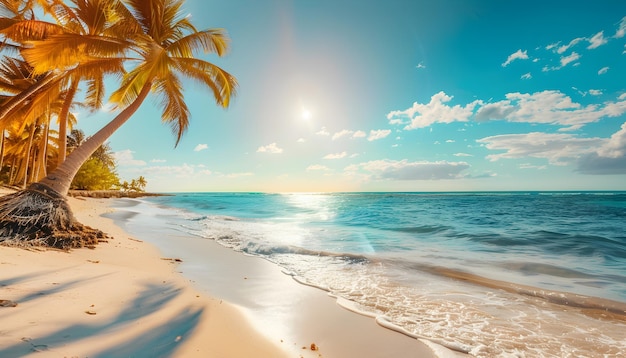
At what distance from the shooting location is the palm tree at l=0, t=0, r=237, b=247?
6.22 m

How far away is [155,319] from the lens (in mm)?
3148

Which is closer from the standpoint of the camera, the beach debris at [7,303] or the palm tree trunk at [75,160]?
the beach debris at [7,303]

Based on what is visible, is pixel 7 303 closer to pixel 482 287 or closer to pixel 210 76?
pixel 482 287

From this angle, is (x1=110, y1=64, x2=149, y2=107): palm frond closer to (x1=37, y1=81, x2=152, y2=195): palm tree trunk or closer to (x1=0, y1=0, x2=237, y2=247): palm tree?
(x1=0, y1=0, x2=237, y2=247): palm tree

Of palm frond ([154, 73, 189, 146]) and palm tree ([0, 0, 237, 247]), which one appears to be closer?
palm tree ([0, 0, 237, 247])

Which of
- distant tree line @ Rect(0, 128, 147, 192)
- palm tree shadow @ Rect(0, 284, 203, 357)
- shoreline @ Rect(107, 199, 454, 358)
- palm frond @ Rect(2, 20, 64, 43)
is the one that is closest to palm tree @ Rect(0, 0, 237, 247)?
palm frond @ Rect(2, 20, 64, 43)

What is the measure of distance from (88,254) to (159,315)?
4.01 metres

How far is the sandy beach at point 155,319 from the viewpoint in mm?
Result: 2465

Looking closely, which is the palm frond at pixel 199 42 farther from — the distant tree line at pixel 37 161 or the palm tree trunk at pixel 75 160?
the distant tree line at pixel 37 161

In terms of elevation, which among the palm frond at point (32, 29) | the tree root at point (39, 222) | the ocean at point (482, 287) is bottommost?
the ocean at point (482, 287)

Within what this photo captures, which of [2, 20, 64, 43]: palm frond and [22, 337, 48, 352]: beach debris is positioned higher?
[2, 20, 64, 43]: palm frond

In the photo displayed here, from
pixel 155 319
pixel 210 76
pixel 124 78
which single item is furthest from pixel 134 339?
pixel 124 78

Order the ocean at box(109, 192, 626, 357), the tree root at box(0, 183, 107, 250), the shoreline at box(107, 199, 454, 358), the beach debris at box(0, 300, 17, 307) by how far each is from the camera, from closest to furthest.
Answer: the beach debris at box(0, 300, 17, 307) → the shoreline at box(107, 199, 454, 358) → the ocean at box(109, 192, 626, 357) → the tree root at box(0, 183, 107, 250)

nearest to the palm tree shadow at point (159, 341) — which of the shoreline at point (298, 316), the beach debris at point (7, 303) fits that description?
the shoreline at point (298, 316)
